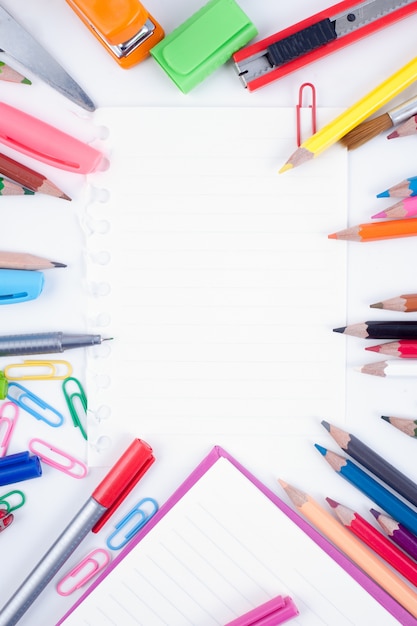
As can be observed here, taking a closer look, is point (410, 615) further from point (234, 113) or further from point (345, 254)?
point (234, 113)

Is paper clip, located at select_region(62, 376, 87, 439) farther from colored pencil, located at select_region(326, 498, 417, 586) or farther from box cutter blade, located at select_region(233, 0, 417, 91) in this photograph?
box cutter blade, located at select_region(233, 0, 417, 91)

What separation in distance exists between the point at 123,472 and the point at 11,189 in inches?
16.6

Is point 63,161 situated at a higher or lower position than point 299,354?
higher

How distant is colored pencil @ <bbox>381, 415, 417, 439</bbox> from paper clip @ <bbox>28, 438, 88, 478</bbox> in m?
0.44

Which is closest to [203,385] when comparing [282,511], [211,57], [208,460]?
[208,460]

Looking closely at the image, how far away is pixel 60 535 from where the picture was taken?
2.86 ft

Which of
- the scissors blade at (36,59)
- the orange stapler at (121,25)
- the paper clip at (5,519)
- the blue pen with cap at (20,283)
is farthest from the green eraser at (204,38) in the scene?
the paper clip at (5,519)

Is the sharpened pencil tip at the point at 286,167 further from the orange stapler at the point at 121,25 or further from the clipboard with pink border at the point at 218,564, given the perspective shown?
the clipboard with pink border at the point at 218,564

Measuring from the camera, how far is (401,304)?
843mm

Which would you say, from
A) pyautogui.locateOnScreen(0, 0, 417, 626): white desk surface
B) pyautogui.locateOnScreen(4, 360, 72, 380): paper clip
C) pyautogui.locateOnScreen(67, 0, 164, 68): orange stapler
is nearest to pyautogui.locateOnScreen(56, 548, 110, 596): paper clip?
pyautogui.locateOnScreen(0, 0, 417, 626): white desk surface

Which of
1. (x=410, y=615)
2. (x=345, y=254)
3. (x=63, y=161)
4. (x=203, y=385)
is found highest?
(x=63, y=161)

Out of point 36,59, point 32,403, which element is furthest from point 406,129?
point 32,403

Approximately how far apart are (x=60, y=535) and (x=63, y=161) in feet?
1.71

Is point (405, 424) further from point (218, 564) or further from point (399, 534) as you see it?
point (218, 564)
